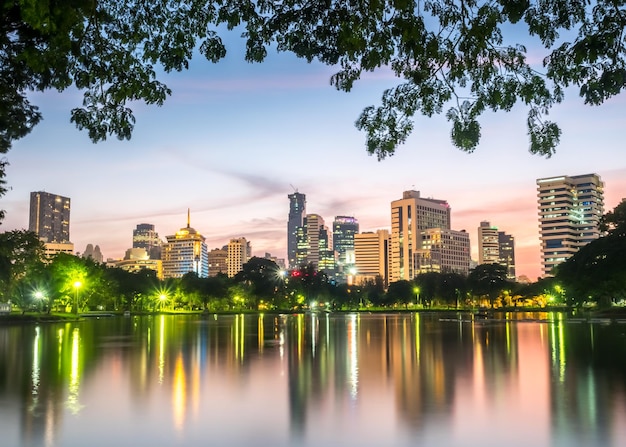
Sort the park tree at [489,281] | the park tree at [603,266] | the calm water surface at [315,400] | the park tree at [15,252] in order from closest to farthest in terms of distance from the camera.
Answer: the calm water surface at [315,400]
the park tree at [15,252]
the park tree at [603,266]
the park tree at [489,281]

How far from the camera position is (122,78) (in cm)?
923

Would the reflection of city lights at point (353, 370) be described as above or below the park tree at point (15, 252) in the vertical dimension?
below

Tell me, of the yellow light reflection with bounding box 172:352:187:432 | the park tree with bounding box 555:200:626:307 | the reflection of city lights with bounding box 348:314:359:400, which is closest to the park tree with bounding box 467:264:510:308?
the park tree with bounding box 555:200:626:307

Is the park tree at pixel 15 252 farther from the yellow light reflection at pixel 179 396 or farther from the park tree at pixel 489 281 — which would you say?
the park tree at pixel 489 281

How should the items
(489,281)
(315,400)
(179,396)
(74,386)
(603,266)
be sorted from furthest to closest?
(489,281)
(603,266)
(74,386)
(179,396)
(315,400)

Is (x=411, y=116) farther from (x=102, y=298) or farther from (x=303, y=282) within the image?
(x=303, y=282)

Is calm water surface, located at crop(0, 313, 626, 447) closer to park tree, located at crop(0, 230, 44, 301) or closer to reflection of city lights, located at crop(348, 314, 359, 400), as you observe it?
reflection of city lights, located at crop(348, 314, 359, 400)

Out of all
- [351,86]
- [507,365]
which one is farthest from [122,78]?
[507,365]

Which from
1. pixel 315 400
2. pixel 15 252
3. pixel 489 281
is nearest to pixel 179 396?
pixel 315 400

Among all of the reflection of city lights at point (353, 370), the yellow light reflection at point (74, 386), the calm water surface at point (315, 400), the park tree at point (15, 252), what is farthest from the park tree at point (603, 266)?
the park tree at point (15, 252)

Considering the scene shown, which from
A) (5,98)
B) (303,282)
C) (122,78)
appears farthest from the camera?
(303,282)

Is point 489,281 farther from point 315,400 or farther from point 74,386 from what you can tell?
point 315,400

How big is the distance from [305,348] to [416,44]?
19995 millimetres

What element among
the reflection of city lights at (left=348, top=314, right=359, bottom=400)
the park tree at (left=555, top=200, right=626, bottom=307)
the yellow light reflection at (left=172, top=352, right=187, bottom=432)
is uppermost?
the park tree at (left=555, top=200, right=626, bottom=307)
